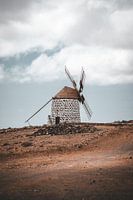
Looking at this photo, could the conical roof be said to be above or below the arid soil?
above

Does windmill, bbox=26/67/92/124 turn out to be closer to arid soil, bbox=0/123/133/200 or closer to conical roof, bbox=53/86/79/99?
conical roof, bbox=53/86/79/99

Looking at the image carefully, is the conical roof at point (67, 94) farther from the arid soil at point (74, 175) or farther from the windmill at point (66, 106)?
the arid soil at point (74, 175)

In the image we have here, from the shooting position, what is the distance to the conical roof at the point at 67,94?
57.1 meters

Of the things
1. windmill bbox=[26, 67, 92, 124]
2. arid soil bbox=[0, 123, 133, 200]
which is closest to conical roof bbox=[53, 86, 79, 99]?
windmill bbox=[26, 67, 92, 124]

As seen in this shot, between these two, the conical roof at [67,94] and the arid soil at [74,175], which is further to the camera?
the conical roof at [67,94]

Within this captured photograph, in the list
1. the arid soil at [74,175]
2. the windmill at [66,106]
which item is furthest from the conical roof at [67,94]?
the arid soil at [74,175]

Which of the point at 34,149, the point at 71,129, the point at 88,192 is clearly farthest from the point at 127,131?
the point at 88,192

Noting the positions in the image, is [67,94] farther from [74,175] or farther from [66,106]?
[74,175]

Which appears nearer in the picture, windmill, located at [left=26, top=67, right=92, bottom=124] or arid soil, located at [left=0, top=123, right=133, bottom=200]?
arid soil, located at [left=0, top=123, right=133, bottom=200]

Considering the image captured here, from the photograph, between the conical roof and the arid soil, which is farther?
the conical roof

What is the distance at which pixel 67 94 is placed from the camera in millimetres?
57344

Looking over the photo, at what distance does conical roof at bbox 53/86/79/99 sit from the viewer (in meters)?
57.1

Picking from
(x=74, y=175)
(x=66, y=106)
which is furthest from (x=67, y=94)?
(x=74, y=175)

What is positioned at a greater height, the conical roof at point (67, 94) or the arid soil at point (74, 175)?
the conical roof at point (67, 94)
